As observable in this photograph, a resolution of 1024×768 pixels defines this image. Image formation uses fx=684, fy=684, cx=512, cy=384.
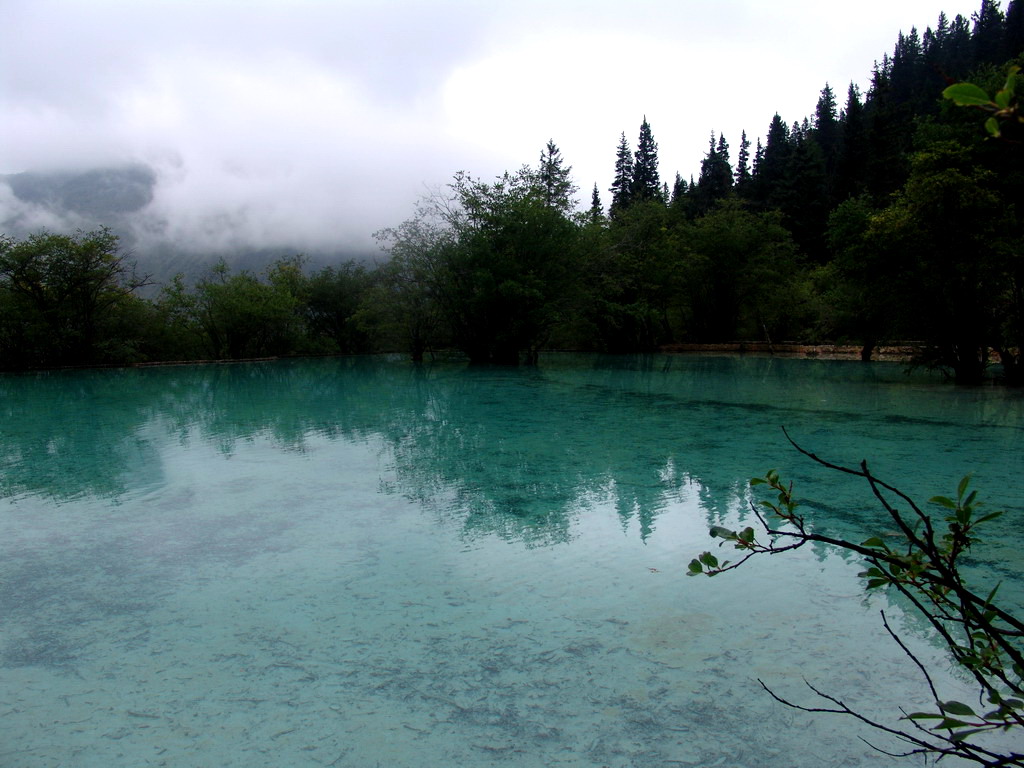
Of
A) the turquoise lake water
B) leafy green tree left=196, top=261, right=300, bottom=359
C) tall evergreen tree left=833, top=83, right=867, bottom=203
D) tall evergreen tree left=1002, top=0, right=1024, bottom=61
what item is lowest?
the turquoise lake water

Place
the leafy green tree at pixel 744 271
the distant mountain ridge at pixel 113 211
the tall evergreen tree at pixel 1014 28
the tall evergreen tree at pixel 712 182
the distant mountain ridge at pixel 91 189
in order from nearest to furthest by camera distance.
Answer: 1. the leafy green tree at pixel 744 271
2. the tall evergreen tree at pixel 1014 28
3. the tall evergreen tree at pixel 712 182
4. the distant mountain ridge at pixel 113 211
5. the distant mountain ridge at pixel 91 189

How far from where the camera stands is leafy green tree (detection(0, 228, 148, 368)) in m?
26.0

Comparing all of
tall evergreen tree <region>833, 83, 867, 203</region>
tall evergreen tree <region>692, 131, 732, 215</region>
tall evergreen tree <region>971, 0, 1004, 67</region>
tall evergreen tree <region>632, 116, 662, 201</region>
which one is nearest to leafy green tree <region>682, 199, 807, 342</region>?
tall evergreen tree <region>833, 83, 867, 203</region>

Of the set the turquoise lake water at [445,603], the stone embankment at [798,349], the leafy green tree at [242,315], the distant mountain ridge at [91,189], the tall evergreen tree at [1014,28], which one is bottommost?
the turquoise lake water at [445,603]

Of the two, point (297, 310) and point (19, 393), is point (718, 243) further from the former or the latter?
point (19, 393)

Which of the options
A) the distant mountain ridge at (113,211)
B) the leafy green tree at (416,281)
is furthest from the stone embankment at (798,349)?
the distant mountain ridge at (113,211)

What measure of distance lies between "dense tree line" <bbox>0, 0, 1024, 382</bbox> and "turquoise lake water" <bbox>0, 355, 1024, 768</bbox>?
6.32 metres

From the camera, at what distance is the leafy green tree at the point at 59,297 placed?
26.0 meters

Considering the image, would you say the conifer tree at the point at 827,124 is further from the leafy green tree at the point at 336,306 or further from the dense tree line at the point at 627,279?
the leafy green tree at the point at 336,306

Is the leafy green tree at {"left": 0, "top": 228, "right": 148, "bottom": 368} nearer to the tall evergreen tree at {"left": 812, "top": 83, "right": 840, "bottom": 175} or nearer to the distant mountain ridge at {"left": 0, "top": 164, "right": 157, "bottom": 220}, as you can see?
the tall evergreen tree at {"left": 812, "top": 83, "right": 840, "bottom": 175}

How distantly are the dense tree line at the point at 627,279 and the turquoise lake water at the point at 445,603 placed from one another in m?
6.32

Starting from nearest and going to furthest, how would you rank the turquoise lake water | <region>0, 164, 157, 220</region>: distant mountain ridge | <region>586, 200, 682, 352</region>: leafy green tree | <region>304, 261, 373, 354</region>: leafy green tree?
the turquoise lake water → <region>586, 200, 682, 352</region>: leafy green tree → <region>304, 261, 373, 354</region>: leafy green tree → <region>0, 164, 157, 220</region>: distant mountain ridge

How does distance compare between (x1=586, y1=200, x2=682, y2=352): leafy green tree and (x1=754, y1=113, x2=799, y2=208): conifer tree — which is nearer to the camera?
(x1=586, y1=200, x2=682, y2=352): leafy green tree

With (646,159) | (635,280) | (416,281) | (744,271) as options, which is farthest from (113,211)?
(744,271)
